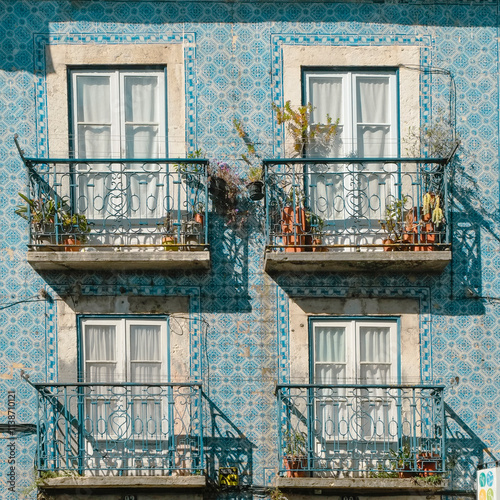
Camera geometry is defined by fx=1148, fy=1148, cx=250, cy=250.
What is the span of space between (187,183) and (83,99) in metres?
1.58

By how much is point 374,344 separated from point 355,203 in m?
1.56

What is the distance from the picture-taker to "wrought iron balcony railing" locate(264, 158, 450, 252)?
12336 millimetres

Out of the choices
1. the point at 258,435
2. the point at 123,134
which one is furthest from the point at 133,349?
the point at 123,134

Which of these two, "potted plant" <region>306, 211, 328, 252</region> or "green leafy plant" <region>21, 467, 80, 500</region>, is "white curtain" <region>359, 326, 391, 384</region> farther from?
"green leafy plant" <region>21, 467, 80, 500</region>

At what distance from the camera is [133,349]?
12398 millimetres

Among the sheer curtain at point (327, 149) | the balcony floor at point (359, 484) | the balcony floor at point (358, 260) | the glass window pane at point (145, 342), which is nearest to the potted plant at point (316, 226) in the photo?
the sheer curtain at point (327, 149)

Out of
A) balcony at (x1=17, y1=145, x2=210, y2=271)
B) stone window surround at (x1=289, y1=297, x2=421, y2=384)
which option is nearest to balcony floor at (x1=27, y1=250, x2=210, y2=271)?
balcony at (x1=17, y1=145, x2=210, y2=271)

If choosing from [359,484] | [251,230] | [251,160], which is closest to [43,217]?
[251,230]

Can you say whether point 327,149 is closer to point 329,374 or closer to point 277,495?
point 329,374

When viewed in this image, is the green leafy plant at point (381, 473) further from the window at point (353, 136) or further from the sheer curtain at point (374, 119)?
the sheer curtain at point (374, 119)

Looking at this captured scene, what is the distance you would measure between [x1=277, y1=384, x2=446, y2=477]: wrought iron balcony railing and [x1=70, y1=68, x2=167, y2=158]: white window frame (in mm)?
3186

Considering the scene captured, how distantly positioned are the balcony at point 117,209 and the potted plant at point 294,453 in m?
2.04

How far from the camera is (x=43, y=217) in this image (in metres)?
12.4

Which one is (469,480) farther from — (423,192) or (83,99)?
(83,99)
